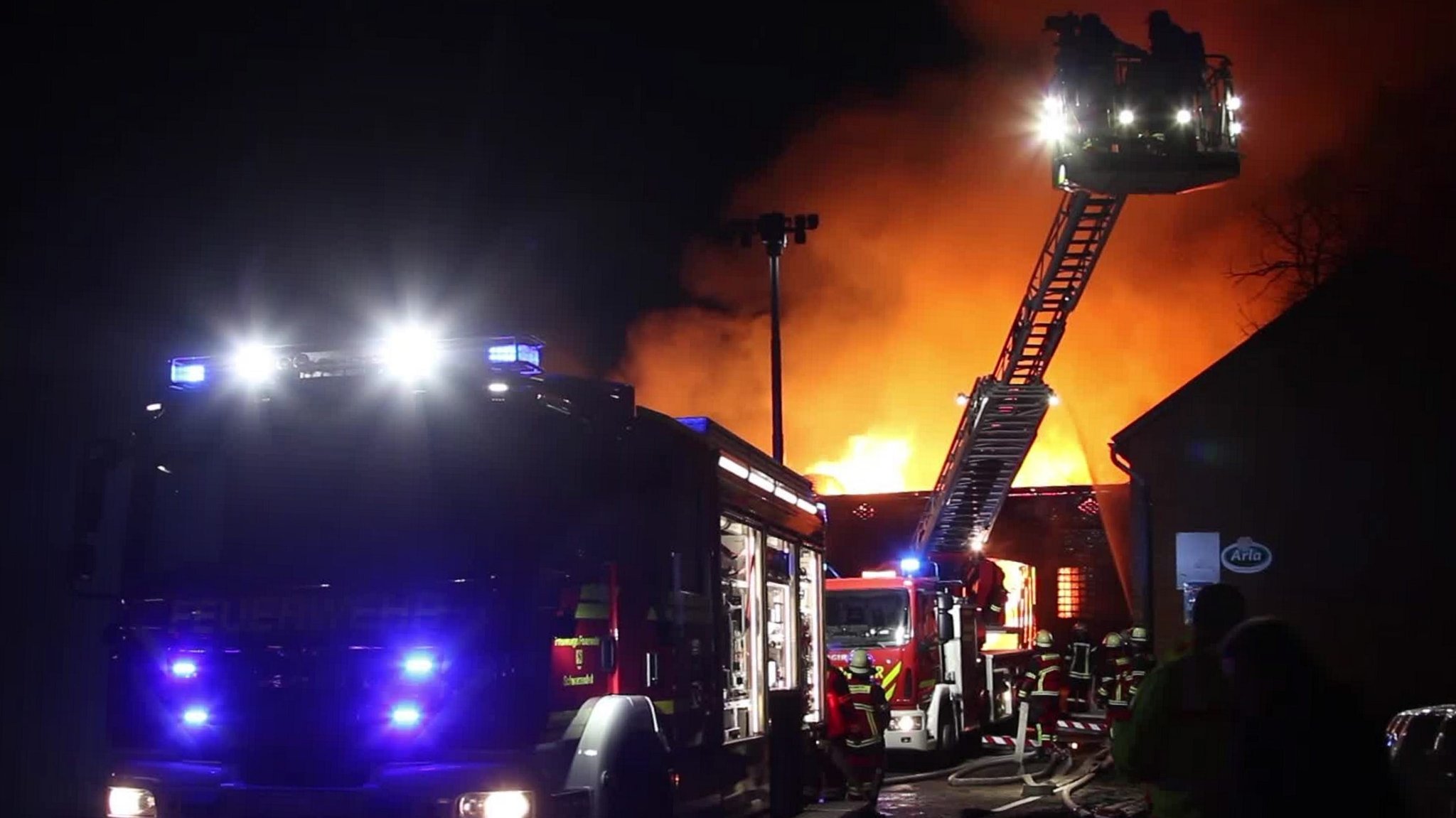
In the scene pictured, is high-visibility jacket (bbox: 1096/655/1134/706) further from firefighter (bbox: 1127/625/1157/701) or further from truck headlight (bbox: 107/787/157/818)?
truck headlight (bbox: 107/787/157/818)

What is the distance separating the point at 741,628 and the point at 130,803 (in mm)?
3925

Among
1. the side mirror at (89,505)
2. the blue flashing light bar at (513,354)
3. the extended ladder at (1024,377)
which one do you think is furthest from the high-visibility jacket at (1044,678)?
the side mirror at (89,505)

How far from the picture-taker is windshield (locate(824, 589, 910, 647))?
679 inches

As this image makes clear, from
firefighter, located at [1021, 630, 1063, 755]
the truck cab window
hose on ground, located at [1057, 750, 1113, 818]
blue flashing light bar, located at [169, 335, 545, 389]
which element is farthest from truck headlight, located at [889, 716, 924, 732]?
blue flashing light bar, located at [169, 335, 545, 389]

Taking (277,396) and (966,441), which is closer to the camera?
(277,396)

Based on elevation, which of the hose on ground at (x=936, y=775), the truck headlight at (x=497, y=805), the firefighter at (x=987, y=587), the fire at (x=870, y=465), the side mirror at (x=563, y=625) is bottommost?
the hose on ground at (x=936, y=775)

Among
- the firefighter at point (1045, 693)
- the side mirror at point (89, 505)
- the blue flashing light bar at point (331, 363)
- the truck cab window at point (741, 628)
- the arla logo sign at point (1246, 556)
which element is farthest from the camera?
the arla logo sign at point (1246, 556)

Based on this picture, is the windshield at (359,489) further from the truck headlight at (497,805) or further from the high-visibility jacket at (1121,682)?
the high-visibility jacket at (1121,682)

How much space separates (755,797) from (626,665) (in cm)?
265

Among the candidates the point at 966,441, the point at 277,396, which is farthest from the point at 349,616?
the point at 966,441

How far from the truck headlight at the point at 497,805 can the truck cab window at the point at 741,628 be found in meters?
2.75

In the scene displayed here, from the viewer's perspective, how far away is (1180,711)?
4.78 metres

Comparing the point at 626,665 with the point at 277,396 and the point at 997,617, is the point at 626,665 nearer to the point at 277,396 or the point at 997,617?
the point at 277,396

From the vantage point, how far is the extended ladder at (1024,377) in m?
16.9
